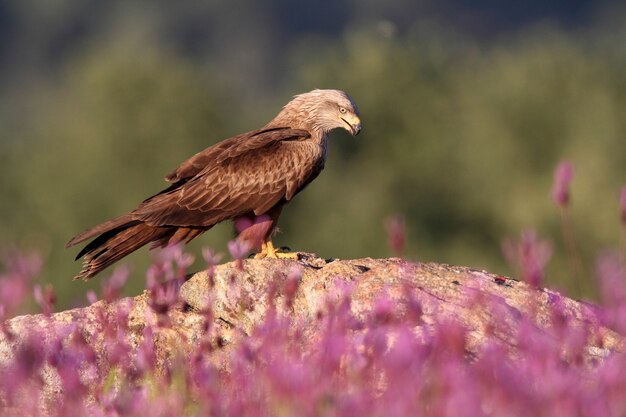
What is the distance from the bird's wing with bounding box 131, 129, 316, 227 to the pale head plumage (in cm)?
34

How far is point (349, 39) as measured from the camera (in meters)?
63.5

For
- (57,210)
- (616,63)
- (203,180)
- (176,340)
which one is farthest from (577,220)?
(176,340)

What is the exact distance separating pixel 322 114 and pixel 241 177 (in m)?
1.08

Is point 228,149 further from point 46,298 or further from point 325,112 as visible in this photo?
point 46,298

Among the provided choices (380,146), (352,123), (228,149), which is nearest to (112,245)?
(228,149)

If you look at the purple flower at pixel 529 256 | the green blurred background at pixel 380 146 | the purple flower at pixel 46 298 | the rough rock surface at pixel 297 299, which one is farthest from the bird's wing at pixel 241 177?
the green blurred background at pixel 380 146

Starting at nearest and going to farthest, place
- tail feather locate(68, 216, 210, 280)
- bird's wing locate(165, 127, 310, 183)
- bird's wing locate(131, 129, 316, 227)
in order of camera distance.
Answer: tail feather locate(68, 216, 210, 280) → bird's wing locate(131, 129, 316, 227) → bird's wing locate(165, 127, 310, 183)

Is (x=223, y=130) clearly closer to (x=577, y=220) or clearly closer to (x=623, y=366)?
(x=577, y=220)

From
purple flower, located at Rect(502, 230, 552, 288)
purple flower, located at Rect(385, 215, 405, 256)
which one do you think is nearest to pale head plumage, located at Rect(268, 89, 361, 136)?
purple flower, located at Rect(385, 215, 405, 256)

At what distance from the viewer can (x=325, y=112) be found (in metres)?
11.4

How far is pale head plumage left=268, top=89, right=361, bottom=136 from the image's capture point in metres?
11.3

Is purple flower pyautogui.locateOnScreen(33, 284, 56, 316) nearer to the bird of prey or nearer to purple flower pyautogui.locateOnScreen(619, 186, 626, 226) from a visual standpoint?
purple flower pyautogui.locateOnScreen(619, 186, 626, 226)

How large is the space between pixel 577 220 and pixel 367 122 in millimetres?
22475

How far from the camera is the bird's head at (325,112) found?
1135 cm
